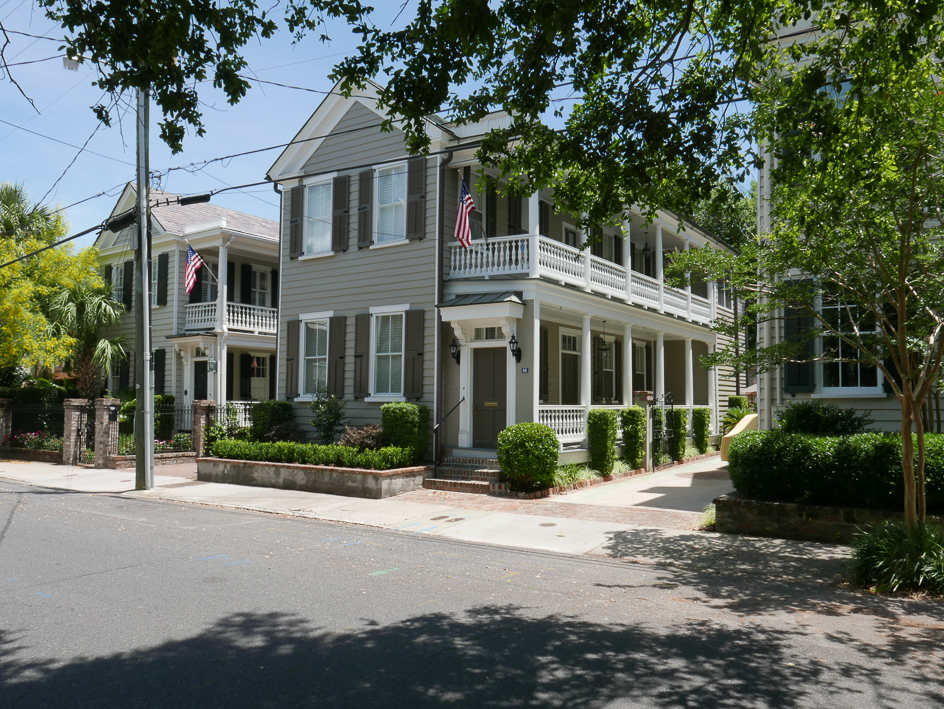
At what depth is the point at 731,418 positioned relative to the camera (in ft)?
78.7

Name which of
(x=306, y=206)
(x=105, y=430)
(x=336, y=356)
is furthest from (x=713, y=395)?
(x=105, y=430)

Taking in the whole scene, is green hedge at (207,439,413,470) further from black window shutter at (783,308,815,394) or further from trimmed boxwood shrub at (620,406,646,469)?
black window shutter at (783,308,815,394)

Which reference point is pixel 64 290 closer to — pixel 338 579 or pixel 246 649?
pixel 338 579

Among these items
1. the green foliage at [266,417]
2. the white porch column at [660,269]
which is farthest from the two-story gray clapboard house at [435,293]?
the green foliage at [266,417]

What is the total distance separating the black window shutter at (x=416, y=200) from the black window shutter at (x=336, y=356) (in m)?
2.84

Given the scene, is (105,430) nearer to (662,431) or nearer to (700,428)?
(662,431)

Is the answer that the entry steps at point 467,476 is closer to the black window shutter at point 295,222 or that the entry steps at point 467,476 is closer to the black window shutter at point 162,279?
the black window shutter at point 295,222

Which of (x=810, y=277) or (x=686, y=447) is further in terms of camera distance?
(x=686, y=447)

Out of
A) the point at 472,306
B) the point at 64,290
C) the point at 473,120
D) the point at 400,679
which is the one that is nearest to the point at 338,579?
the point at 400,679

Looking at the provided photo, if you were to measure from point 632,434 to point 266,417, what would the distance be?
28.9 ft

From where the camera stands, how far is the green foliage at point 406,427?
49.6ft

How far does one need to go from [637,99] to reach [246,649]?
617 centimetres

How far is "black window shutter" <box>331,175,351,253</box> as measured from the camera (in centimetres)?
1756

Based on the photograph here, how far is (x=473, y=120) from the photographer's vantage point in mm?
7473
